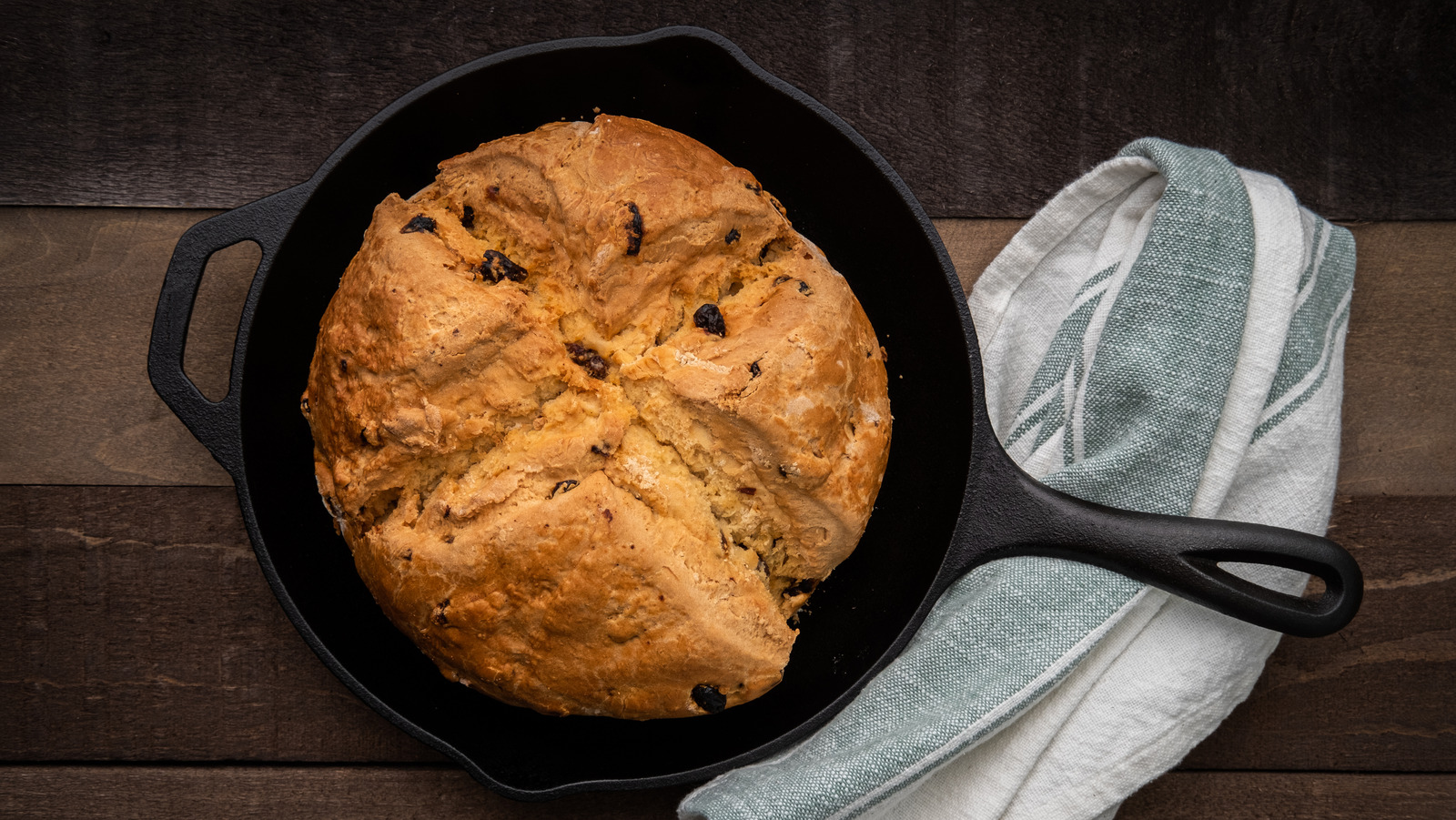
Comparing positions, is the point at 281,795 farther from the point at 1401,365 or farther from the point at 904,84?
the point at 1401,365

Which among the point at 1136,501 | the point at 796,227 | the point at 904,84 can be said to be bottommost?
the point at 1136,501

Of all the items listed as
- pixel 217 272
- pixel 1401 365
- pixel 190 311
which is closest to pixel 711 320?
pixel 190 311

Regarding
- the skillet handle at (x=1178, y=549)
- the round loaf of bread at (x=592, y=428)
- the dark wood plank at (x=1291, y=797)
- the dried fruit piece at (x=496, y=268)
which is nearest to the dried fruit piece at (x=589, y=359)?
the round loaf of bread at (x=592, y=428)

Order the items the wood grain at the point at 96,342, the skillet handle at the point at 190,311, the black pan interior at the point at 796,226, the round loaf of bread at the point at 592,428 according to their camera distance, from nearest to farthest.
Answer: the round loaf of bread at the point at 592,428
the skillet handle at the point at 190,311
the black pan interior at the point at 796,226
the wood grain at the point at 96,342

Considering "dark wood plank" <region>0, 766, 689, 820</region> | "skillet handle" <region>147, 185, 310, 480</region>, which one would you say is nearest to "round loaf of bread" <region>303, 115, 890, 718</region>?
"skillet handle" <region>147, 185, 310, 480</region>

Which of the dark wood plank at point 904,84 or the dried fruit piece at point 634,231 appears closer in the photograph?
the dried fruit piece at point 634,231

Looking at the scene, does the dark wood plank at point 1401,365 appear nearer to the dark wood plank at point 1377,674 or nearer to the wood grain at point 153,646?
the dark wood plank at point 1377,674

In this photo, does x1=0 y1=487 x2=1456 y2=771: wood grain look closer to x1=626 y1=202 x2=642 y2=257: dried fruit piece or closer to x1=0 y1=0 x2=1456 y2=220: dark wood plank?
x1=0 y1=0 x2=1456 y2=220: dark wood plank
